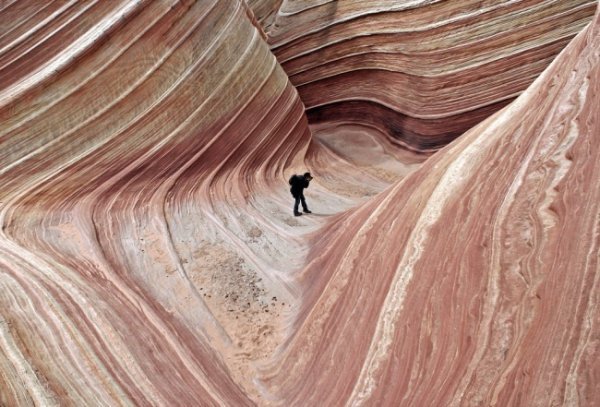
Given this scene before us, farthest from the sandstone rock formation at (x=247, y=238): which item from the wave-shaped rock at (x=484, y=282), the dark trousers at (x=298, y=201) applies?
the dark trousers at (x=298, y=201)

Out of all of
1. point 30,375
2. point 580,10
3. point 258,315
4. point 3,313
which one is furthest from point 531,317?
point 580,10

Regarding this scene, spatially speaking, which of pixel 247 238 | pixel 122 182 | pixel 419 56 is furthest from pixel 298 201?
pixel 419 56

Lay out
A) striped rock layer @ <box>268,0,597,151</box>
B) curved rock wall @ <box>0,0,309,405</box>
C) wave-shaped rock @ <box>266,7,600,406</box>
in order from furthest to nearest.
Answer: striped rock layer @ <box>268,0,597,151</box> → curved rock wall @ <box>0,0,309,405</box> → wave-shaped rock @ <box>266,7,600,406</box>

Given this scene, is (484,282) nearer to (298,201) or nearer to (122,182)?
(298,201)

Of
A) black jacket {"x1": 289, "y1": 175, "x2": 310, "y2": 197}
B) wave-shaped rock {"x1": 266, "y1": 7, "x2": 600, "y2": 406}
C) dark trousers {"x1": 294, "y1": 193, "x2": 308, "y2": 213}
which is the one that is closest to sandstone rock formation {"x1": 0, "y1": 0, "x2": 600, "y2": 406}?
wave-shaped rock {"x1": 266, "y1": 7, "x2": 600, "y2": 406}

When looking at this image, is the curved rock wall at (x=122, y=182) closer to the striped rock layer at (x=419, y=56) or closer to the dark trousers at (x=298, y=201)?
the dark trousers at (x=298, y=201)

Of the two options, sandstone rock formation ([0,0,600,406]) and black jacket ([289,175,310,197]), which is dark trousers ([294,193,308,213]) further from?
sandstone rock formation ([0,0,600,406])
